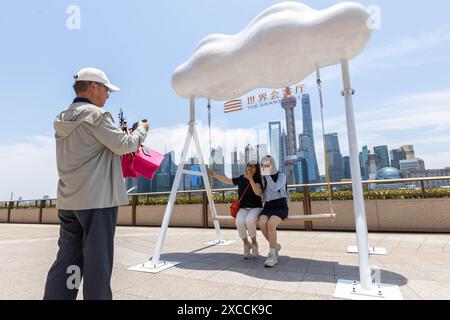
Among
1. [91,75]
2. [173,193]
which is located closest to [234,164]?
[173,193]

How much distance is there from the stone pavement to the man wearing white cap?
37.9 inches

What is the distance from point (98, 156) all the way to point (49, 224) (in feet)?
41.9

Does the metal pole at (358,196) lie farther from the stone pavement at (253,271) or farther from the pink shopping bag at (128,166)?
the pink shopping bag at (128,166)

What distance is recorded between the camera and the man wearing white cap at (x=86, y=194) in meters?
1.62

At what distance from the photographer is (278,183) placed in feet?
12.3

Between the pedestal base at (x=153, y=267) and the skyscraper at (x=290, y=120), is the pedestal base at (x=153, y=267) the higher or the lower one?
the lower one

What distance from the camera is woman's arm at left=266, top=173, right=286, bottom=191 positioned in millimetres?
3710

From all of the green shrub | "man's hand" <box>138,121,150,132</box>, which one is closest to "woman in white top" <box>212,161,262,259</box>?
"man's hand" <box>138,121,150,132</box>

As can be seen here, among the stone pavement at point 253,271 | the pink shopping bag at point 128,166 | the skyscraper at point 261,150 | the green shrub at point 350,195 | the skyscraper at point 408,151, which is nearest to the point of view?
the stone pavement at point 253,271

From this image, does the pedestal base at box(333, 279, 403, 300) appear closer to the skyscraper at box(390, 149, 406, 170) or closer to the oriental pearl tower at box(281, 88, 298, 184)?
the oriental pearl tower at box(281, 88, 298, 184)

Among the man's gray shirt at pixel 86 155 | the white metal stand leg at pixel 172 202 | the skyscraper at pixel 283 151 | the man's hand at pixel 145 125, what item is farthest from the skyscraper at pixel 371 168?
the man's gray shirt at pixel 86 155

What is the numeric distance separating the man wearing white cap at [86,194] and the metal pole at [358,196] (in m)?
2.23

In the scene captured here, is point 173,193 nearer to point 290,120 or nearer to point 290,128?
point 290,128
